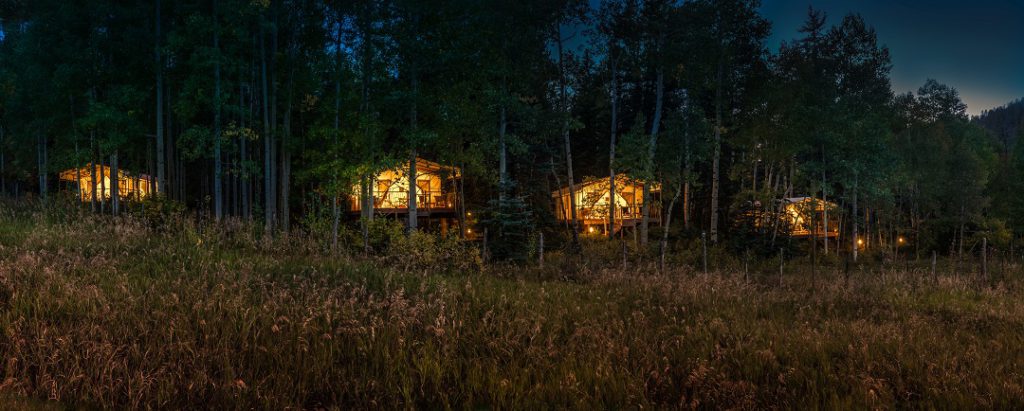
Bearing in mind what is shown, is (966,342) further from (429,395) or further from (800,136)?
(800,136)

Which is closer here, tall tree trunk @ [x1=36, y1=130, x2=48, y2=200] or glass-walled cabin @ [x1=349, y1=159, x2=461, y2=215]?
tall tree trunk @ [x1=36, y1=130, x2=48, y2=200]

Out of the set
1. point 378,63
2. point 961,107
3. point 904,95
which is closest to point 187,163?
point 378,63

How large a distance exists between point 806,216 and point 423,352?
40.3 meters

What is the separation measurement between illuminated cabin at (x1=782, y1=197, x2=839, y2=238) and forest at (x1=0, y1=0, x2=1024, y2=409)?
1745mm

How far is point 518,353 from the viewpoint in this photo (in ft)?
17.9

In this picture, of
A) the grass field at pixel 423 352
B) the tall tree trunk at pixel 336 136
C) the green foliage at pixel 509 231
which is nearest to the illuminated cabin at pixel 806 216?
the green foliage at pixel 509 231

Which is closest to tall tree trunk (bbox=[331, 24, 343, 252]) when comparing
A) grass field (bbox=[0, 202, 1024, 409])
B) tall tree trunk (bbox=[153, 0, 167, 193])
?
tall tree trunk (bbox=[153, 0, 167, 193])

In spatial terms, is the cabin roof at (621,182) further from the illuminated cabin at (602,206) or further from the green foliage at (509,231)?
the green foliage at (509,231)

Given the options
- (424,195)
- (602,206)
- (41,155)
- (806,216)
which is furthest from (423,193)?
(806,216)

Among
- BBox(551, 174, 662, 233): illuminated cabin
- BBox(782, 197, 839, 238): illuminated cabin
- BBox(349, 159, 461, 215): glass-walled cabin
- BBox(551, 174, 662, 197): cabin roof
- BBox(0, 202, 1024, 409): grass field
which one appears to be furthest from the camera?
BBox(551, 174, 662, 233): illuminated cabin

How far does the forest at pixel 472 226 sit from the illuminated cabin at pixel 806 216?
5.72ft

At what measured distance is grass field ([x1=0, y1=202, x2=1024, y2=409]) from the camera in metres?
4.32

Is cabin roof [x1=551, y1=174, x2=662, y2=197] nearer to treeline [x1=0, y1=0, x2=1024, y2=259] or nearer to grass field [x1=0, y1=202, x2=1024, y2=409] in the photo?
treeline [x1=0, y1=0, x2=1024, y2=259]

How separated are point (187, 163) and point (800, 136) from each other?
4365 centimetres
